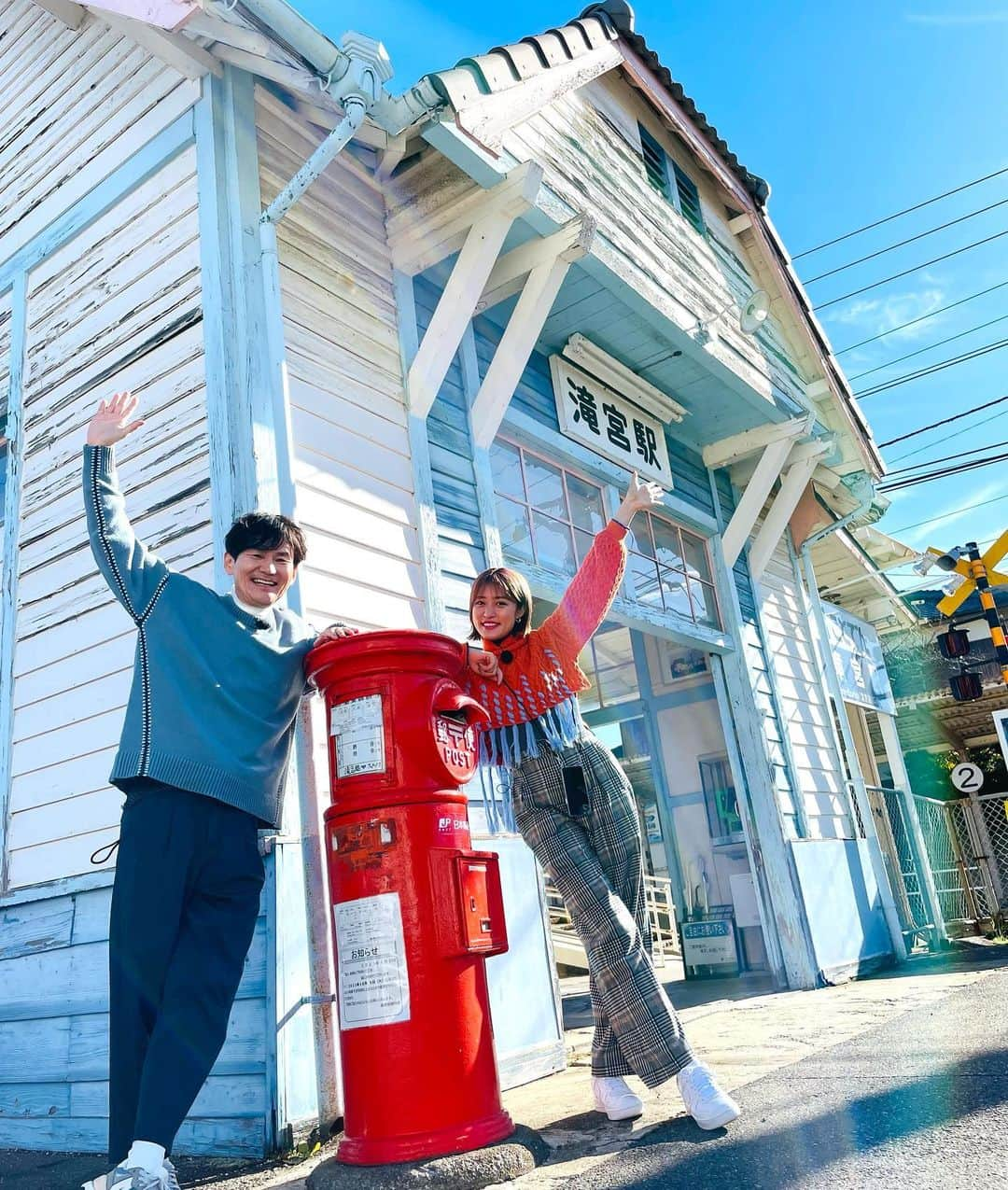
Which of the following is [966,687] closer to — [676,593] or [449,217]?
[676,593]

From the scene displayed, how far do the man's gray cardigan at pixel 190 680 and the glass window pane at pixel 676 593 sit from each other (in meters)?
4.58

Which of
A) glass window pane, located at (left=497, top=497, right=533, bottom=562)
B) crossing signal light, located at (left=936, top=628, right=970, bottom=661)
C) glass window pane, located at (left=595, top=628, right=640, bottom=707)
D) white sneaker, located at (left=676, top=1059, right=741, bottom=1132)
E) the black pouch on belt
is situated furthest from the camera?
crossing signal light, located at (left=936, top=628, right=970, bottom=661)

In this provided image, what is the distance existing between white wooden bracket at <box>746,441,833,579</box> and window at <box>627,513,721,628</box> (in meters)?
0.74

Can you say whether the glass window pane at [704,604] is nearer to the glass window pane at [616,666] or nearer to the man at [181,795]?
the glass window pane at [616,666]

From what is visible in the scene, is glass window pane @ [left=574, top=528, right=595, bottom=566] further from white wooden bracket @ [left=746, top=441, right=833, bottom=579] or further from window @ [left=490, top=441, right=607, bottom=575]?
white wooden bracket @ [left=746, top=441, right=833, bottom=579]

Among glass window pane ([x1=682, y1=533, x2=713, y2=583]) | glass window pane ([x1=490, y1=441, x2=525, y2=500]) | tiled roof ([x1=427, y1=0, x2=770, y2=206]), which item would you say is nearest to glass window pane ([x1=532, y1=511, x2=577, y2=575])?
glass window pane ([x1=490, y1=441, x2=525, y2=500])

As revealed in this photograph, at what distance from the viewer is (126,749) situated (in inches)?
90.4

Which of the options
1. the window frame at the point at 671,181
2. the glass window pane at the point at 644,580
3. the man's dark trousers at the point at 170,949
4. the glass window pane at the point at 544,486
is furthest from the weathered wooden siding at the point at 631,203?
the man's dark trousers at the point at 170,949

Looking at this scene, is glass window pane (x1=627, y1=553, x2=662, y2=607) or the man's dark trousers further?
glass window pane (x1=627, y1=553, x2=662, y2=607)

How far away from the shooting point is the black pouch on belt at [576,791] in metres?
2.83

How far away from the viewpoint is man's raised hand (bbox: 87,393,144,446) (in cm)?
248

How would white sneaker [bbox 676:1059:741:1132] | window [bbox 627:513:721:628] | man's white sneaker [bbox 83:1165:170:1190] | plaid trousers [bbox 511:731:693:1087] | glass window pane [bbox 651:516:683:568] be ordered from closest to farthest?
man's white sneaker [bbox 83:1165:170:1190] < white sneaker [bbox 676:1059:741:1132] < plaid trousers [bbox 511:731:693:1087] < window [bbox 627:513:721:628] < glass window pane [bbox 651:516:683:568]

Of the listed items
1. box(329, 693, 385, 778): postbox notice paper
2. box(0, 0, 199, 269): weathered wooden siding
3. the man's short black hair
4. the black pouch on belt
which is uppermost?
box(0, 0, 199, 269): weathered wooden siding

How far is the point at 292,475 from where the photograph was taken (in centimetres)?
380
